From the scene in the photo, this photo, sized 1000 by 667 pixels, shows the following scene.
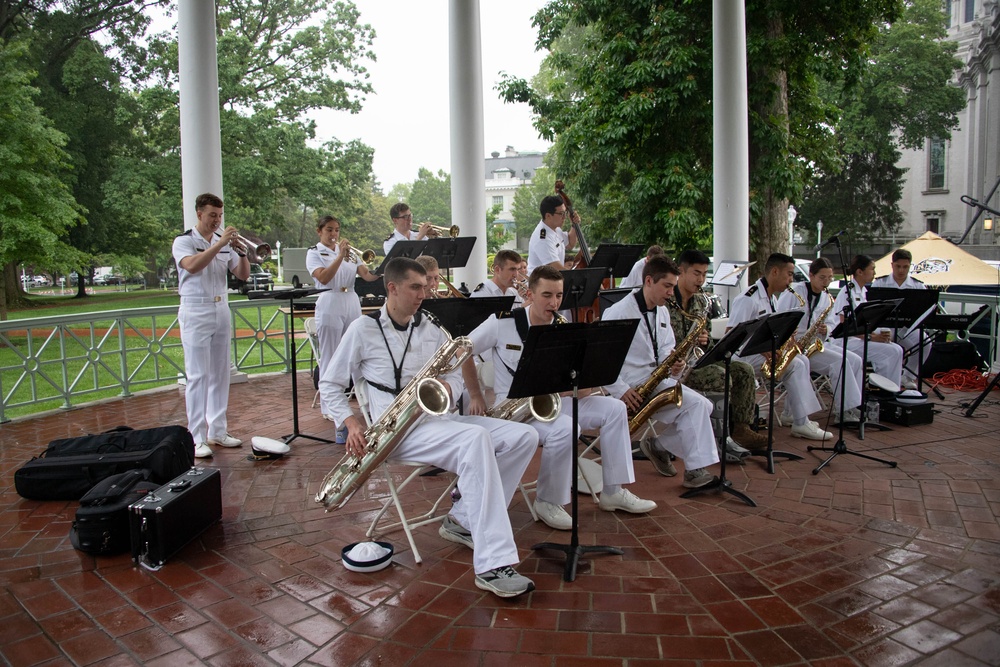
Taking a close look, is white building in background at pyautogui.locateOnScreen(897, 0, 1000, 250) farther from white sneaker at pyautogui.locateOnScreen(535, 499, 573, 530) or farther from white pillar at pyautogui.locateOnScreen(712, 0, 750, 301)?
white sneaker at pyautogui.locateOnScreen(535, 499, 573, 530)

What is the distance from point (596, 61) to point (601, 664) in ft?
40.6

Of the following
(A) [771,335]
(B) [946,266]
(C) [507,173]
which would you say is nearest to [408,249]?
(A) [771,335]

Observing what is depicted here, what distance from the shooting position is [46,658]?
296cm

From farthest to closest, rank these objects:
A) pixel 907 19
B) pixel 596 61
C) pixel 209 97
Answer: pixel 907 19 → pixel 596 61 → pixel 209 97

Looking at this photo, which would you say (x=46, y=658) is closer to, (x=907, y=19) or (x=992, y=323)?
(x=992, y=323)

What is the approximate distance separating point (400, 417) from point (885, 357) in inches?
248

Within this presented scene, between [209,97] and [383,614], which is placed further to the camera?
[209,97]

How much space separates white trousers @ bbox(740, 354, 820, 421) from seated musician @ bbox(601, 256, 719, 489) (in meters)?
1.49

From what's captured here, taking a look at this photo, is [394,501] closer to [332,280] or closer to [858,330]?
[332,280]

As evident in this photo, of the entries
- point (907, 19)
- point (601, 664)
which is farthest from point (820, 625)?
point (907, 19)

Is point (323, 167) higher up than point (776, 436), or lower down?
higher up

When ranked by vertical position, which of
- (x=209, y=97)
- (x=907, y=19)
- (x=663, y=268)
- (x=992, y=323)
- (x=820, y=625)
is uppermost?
(x=907, y=19)

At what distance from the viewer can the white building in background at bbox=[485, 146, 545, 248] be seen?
6525 centimetres

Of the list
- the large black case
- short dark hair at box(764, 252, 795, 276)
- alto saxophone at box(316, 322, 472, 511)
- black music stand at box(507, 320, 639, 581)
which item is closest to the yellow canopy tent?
short dark hair at box(764, 252, 795, 276)
